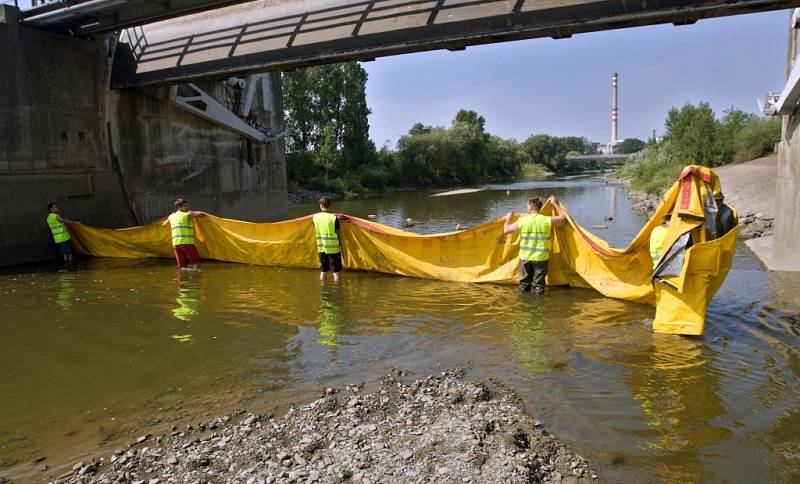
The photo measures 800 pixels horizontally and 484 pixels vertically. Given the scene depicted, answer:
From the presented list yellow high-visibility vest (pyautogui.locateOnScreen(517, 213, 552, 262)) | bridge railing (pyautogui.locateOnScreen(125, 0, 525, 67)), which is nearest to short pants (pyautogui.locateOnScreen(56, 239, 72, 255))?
bridge railing (pyautogui.locateOnScreen(125, 0, 525, 67))

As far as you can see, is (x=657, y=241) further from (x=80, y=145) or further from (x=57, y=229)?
(x=80, y=145)

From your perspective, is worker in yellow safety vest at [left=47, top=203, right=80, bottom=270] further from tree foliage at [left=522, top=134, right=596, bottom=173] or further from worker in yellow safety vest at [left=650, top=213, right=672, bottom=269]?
tree foliage at [left=522, top=134, right=596, bottom=173]

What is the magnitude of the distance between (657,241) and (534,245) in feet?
7.04

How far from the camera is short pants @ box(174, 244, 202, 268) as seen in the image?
12.4m

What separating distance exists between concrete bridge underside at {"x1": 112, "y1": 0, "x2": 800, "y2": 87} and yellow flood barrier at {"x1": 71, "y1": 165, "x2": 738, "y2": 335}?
3.52 meters

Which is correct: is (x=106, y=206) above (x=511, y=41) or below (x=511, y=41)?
below

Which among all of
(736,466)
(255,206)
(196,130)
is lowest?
(736,466)

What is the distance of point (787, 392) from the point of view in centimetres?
534

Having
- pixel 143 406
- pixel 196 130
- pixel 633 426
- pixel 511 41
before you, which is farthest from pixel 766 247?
pixel 196 130

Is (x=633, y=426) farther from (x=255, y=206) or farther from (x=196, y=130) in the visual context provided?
(x=255, y=206)

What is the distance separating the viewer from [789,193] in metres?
11.8

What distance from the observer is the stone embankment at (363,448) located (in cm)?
388

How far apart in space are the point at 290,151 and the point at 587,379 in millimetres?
57763

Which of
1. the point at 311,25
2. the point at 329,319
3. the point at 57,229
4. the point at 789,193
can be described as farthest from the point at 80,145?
the point at 789,193
